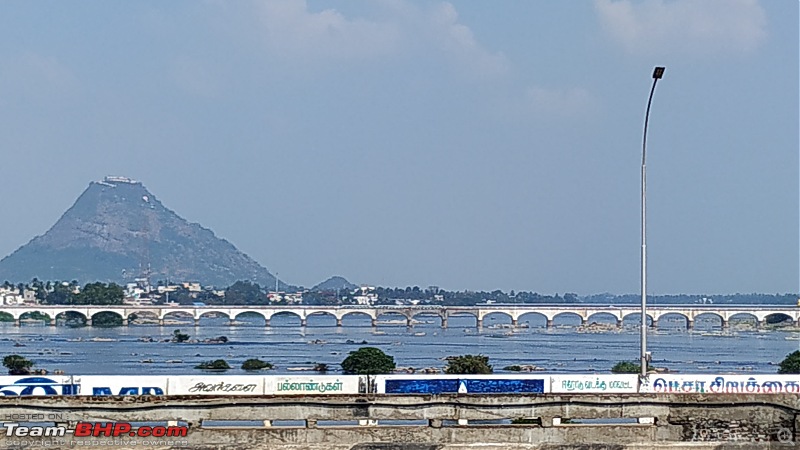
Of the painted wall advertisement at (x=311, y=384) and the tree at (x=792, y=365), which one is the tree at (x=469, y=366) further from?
the painted wall advertisement at (x=311, y=384)

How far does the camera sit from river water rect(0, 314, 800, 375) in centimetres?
8925

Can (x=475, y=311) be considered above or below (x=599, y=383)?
above

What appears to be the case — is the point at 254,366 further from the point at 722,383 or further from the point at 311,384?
the point at 311,384

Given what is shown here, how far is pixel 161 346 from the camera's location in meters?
127

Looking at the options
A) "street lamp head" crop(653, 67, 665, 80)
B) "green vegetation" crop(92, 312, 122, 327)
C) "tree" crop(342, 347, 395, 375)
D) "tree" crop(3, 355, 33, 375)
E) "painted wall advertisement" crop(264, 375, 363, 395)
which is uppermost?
"street lamp head" crop(653, 67, 665, 80)

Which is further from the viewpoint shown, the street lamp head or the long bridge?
the long bridge

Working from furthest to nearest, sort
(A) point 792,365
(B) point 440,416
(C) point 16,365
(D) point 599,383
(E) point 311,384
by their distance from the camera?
(C) point 16,365, (A) point 792,365, (D) point 599,383, (E) point 311,384, (B) point 440,416

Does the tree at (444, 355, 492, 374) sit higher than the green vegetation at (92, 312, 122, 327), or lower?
lower

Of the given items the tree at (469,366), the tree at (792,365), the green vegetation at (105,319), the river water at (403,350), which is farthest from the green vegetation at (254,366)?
the green vegetation at (105,319)

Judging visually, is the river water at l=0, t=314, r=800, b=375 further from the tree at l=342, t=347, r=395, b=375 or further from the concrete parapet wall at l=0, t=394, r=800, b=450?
the concrete parapet wall at l=0, t=394, r=800, b=450

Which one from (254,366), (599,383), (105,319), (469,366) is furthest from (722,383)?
(105,319)

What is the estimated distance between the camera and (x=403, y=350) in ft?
385

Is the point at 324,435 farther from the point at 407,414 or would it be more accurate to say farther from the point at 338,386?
the point at 338,386

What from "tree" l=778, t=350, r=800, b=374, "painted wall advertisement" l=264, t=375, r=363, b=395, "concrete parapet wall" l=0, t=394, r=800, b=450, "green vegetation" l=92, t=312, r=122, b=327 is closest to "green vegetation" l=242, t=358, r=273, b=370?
"tree" l=778, t=350, r=800, b=374
